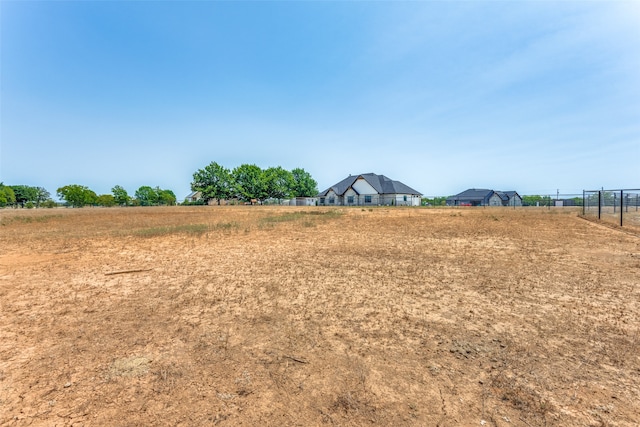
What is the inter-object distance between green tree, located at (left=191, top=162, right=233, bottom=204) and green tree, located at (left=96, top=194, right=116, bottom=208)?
35.0 metres

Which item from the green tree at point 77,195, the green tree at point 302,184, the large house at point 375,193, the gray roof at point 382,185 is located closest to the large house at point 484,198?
the large house at point 375,193

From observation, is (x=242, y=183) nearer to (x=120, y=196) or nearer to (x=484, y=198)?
(x=120, y=196)

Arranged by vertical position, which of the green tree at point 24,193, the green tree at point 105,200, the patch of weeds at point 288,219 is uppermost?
the green tree at point 24,193

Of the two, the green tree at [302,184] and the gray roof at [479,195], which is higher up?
the green tree at [302,184]

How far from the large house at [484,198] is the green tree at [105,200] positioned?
98066 millimetres

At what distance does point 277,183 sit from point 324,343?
2848 inches

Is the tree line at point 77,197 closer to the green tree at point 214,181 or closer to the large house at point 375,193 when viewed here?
the green tree at point 214,181

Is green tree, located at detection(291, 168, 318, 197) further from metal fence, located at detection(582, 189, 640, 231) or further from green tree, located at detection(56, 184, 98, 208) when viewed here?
metal fence, located at detection(582, 189, 640, 231)

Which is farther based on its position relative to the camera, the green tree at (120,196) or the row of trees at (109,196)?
the green tree at (120,196)

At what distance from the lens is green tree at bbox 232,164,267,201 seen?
7194cm

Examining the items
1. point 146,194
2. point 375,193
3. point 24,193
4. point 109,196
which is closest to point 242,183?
point 375,193

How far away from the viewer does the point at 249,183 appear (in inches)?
2847

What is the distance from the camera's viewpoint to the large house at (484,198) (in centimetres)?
6228

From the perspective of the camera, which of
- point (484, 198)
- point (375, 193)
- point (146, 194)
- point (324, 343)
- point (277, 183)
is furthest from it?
point (146, 194)
